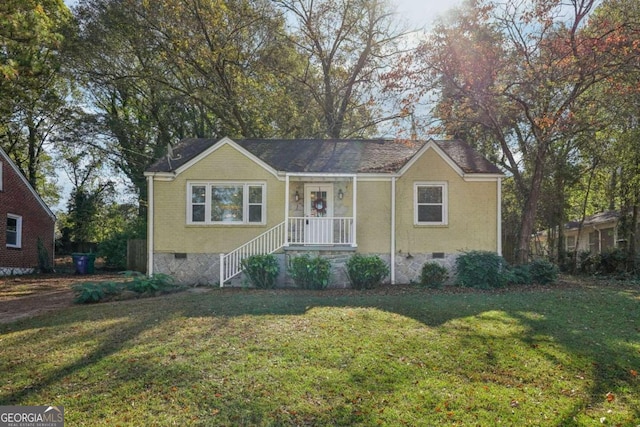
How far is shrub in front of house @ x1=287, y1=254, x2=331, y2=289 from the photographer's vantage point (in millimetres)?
11711

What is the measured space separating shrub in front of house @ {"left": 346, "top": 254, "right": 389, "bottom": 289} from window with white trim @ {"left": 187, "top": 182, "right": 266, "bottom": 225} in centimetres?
338

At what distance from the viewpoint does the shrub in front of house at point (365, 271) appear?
1168 centimetres

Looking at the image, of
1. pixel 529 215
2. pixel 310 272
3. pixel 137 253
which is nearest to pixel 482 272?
pixel 529 215

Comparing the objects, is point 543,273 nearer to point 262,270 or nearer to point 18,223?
point 262,270

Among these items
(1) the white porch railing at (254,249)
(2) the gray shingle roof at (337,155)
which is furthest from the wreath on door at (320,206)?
(1) the white porch railing at (254,249)

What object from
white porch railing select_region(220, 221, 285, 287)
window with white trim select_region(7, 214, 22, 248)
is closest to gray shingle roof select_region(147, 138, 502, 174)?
white porch railing select_region(220, 221, 285, 287)

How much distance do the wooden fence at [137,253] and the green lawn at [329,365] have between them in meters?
10.9

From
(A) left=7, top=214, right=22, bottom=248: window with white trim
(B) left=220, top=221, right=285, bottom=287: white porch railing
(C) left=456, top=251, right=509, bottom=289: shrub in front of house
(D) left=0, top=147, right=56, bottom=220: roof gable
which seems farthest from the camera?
(A) left=7, top=214, right=22, bottom=248: window with white trim

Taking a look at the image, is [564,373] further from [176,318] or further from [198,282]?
[198,282]

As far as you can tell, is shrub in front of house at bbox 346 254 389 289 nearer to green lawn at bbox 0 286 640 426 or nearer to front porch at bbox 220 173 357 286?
front porch at bbox 220 173 357 286

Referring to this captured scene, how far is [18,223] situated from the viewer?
18672mm

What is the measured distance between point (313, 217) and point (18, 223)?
47.2 feet

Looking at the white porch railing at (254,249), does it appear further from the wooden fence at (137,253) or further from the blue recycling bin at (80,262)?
the blue recycling bin at (80,262)

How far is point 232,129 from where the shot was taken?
873 inches
